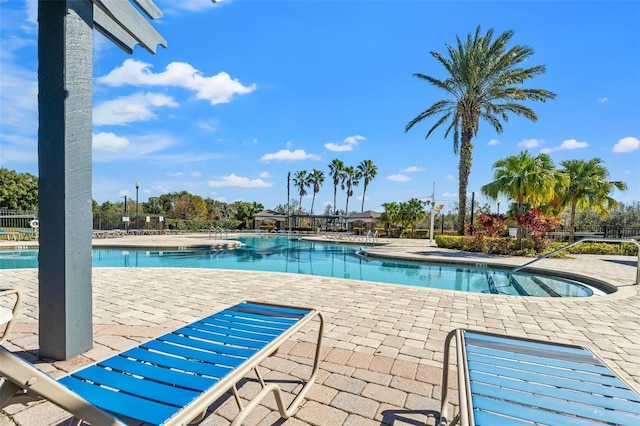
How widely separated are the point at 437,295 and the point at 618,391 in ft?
13.4

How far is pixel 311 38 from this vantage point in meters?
10.2

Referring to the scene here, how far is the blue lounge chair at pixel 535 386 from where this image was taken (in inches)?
50.1

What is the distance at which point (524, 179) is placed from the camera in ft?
43.7

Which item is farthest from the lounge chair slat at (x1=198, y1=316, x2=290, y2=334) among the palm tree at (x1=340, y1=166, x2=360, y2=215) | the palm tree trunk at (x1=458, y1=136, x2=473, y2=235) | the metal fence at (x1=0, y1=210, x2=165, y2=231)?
the palm tree at (x1=340, y1=166, x2=360, y2=215)

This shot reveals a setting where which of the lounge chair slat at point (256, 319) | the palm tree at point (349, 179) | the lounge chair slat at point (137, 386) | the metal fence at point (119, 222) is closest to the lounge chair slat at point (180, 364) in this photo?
the lounge chair slat at point (137, 386)

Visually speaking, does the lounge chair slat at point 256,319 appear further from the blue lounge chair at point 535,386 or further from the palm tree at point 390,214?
the palm tree at point 390,214

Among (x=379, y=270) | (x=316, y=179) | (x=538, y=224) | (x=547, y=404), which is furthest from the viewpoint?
(x=316, y=179)

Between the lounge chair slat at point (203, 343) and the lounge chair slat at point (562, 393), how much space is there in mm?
1148

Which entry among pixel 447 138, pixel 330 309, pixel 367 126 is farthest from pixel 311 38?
pixel 367 126

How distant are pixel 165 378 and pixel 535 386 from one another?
1.70 metres

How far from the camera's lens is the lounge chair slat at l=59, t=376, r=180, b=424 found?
3.79ft

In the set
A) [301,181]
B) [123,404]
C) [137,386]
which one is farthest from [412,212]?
[123,404]

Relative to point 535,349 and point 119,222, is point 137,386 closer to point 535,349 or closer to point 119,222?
point 535,349

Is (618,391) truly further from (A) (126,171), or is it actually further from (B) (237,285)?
(A) (126,171)
